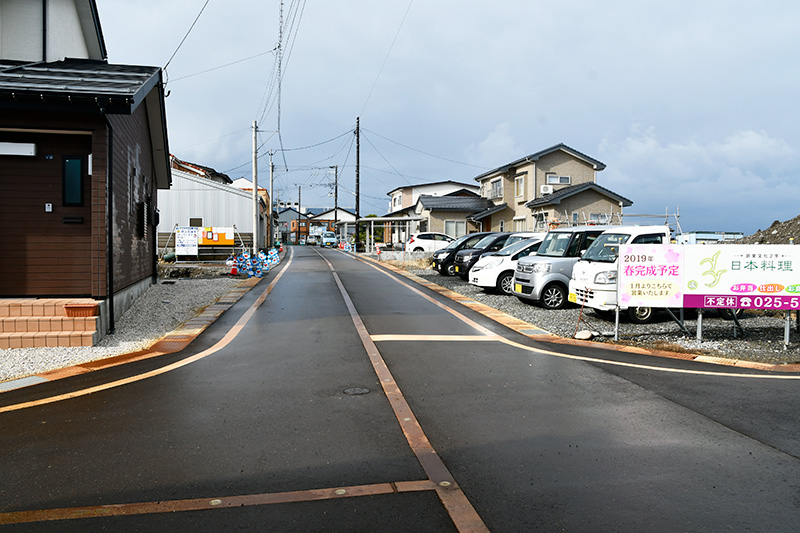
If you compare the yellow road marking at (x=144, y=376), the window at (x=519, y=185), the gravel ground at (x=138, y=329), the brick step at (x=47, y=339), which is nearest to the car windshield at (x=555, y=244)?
the yellow road marking at (x=144, y=376)

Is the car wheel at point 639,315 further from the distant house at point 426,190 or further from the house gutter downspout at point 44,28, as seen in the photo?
the distant house at point 426,190

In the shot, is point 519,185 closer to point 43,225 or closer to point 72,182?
point 72,182

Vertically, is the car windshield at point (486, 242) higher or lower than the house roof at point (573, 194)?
lower

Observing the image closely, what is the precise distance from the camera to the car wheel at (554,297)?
41.9 feet

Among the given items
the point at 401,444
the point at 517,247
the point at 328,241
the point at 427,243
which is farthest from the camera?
the point at 328,241

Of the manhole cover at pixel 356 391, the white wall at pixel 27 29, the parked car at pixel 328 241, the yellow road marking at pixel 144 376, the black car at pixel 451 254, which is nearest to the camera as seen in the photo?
the yellow road marking at pixel 144 376

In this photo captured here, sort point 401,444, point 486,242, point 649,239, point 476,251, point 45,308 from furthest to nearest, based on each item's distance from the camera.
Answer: point 486,242
point 476,251
point 649,239
point 45,308
point 401,444

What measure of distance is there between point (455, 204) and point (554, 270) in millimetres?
30542

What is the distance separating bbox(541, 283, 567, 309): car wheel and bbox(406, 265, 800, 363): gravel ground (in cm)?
18

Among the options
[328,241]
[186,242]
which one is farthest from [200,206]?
[328,241]

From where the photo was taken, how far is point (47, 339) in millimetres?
7824

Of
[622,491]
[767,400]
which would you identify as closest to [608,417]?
[622,491]

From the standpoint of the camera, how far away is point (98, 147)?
28.3 ft

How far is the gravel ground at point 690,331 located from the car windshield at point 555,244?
134cm
